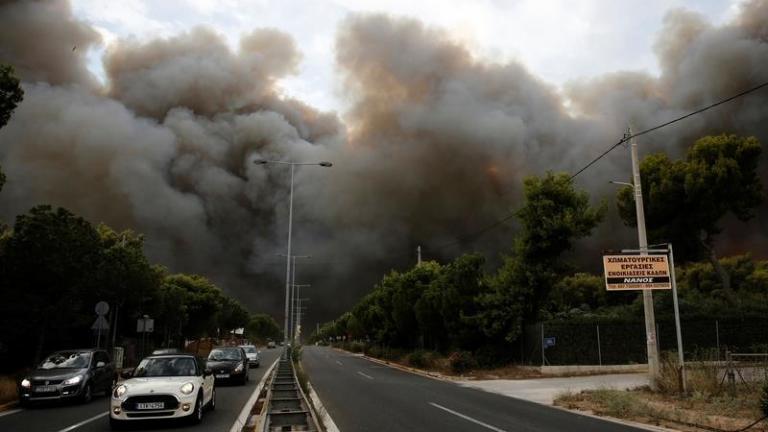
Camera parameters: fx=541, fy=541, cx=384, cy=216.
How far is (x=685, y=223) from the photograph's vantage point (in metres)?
39.1

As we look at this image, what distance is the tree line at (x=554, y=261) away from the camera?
94.0 feet

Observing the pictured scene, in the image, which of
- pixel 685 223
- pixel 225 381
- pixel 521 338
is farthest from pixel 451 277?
pixel 685 223

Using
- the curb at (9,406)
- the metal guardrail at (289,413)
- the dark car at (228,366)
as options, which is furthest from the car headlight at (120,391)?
the dark car at (228,366)

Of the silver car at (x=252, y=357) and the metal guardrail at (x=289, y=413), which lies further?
the silver car at (x=252, y=357)

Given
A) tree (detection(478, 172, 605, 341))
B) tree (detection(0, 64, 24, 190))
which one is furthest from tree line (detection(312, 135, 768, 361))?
tree (detection(0, 64, 24, 190))

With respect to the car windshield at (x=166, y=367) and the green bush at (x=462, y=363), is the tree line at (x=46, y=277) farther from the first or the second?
the green bush at (x=462, y=363)

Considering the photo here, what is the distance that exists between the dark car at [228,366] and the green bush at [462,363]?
11498 mm

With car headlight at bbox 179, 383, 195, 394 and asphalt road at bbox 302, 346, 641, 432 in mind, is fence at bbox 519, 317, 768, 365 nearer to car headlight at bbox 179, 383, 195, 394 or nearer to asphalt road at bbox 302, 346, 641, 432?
asphalt road at bbox 302, 346, 641, 432

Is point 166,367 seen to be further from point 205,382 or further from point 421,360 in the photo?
point 421,360

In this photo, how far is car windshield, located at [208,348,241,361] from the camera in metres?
23.7

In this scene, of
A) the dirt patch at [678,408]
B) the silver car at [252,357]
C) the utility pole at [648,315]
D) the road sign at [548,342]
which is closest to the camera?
the dirt patch at [678,408]

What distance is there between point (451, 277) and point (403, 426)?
21.8m

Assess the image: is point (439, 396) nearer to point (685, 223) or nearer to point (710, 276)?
point (685, 223)

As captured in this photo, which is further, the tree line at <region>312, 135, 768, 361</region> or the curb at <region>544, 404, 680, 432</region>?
the tree line at <region>312, 135, 768, 361</region>
